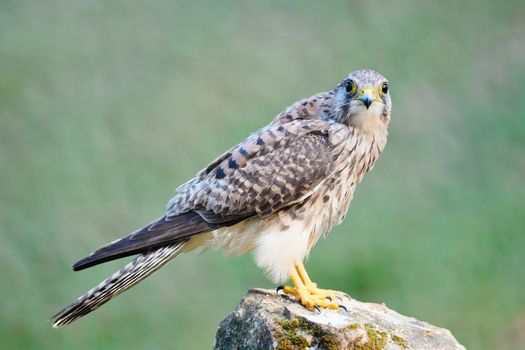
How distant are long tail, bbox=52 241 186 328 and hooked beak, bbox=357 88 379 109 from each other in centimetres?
137

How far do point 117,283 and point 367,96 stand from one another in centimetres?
180

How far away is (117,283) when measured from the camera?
15.4ft

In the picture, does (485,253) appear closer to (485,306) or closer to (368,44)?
(485,306)

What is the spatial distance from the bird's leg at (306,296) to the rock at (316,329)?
0.04 m

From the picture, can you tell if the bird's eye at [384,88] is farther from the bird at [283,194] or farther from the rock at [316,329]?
the rock at [316,329]

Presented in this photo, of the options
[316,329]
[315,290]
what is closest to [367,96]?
[315,290]

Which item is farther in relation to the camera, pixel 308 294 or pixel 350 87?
A: pixel 350 87

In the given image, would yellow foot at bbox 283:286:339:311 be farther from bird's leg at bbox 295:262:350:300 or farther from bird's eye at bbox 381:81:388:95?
bird's eye at bbox 381:81:388:95

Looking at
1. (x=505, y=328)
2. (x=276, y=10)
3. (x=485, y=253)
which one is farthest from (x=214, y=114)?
(x=505, y=328)

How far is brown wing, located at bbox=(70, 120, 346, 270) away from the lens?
16.0 ft

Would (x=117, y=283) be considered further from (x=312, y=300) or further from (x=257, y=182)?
(x=312, y=300)

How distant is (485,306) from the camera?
8.05 m

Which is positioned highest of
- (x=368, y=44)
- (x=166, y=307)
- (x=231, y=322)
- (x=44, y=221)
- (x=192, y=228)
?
(x=368, y=44)

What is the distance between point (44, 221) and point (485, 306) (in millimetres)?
4554
